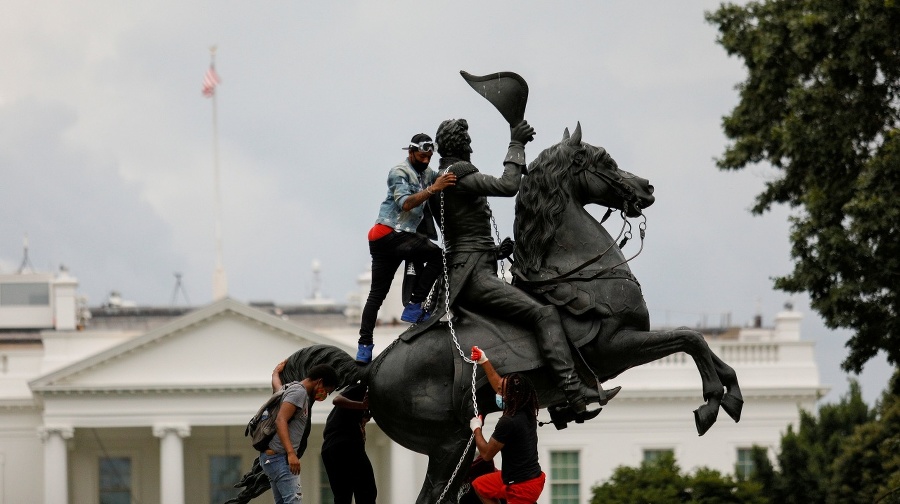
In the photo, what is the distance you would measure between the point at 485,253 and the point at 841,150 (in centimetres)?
1524

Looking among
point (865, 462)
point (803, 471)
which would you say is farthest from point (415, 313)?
point (803, 471)

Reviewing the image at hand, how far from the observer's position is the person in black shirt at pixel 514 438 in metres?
11.1

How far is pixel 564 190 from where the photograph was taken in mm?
11586

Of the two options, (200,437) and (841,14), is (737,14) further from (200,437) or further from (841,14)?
(200,437)

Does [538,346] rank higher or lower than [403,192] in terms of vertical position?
lower

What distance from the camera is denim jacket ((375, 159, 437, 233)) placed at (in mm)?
11688

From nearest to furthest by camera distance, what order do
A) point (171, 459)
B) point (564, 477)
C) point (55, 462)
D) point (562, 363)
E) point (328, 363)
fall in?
point (562, 363) < point (328, 363) < point (564, 477) < point (55, 462) < point (171, 459)

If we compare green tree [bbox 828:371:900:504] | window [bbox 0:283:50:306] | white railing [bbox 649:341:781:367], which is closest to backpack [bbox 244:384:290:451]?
green tree [bbox 828:371:900:504]

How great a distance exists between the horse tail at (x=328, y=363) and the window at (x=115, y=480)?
2098 inches

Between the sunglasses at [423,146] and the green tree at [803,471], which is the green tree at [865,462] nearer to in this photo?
the green tree at [803,471]

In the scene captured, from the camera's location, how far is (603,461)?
203 ft

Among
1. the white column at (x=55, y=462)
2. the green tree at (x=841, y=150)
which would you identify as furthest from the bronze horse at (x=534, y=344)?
the white column at (x=55, y=462)

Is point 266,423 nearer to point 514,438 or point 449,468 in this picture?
point 449,468

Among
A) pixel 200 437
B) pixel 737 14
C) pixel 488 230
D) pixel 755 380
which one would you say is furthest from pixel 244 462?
pixel 488 230
